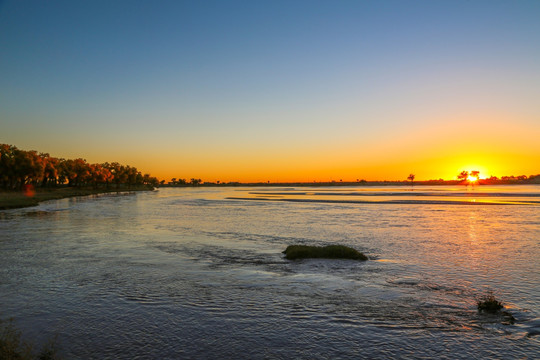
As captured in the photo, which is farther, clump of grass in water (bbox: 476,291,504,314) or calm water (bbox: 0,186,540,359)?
clump of grass in water (bbox: 476,291,504,314)

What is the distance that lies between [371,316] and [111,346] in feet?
26.4

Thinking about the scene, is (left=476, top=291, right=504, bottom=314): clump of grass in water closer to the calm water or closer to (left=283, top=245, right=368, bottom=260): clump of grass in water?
the calm water

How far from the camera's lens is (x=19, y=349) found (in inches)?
391

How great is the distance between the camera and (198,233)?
36188 millimetres

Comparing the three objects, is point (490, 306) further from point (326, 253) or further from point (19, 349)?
point (19, 349)

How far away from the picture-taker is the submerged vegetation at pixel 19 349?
28.8ft

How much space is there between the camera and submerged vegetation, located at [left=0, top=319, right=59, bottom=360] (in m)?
8.79

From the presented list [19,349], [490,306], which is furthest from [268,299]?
[19,349]

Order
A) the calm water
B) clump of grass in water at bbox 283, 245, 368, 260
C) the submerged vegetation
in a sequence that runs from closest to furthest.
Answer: the submerged vegetation, the calm water, clump of grass in water at bbox 283, 245, 368, 260

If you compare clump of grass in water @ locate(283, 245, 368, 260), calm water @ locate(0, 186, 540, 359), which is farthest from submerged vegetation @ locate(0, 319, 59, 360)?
clump of grass in water @ locate(283, 245, 368, 260)

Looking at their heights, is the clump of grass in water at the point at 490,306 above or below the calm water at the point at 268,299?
above

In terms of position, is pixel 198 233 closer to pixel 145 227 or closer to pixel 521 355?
pixel 145 227

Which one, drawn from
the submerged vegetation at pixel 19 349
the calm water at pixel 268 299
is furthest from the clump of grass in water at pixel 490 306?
the submerged vegetation at pixel 19 349

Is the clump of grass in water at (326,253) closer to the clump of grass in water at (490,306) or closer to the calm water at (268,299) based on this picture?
the calm water at (268,299)
